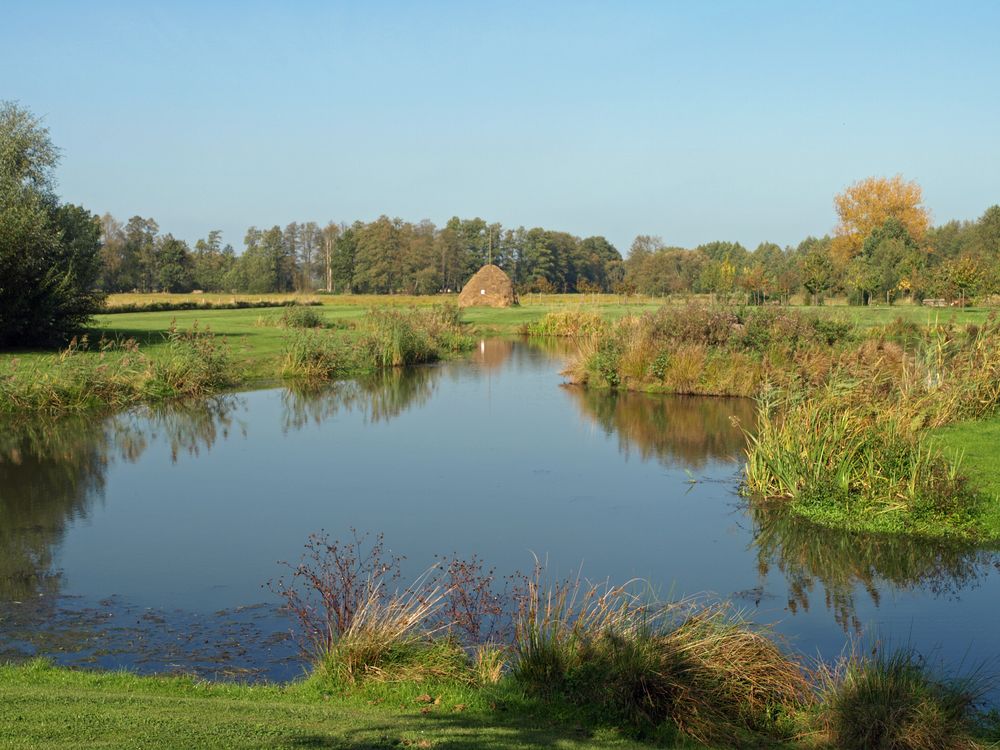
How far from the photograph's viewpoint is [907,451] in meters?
12.6

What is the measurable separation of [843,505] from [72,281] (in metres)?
25.5

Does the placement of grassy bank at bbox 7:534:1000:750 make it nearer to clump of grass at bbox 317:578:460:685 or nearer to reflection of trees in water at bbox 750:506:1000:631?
clump of grass at bbox 317:578:460:685

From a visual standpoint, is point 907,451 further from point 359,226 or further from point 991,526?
point 359,226

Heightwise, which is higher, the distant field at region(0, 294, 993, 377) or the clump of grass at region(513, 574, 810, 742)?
the distant field at region(0, 294, 993, 377)

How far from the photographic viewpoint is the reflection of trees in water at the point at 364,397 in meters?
21.8

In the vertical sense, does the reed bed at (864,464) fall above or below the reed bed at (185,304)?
below

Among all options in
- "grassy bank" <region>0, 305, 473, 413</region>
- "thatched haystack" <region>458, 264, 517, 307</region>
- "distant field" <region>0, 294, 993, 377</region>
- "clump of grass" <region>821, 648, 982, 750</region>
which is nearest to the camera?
"clump of grass" <region>821, 648, 982, 750</region>

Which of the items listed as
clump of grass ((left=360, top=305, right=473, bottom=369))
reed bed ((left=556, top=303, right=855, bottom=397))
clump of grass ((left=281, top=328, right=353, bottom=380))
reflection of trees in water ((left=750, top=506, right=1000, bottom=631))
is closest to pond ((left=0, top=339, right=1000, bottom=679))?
reflection of trees in water ((left=750, top=506, right=1000, bottom=631))

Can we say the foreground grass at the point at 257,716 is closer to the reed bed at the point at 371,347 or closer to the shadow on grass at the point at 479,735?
the shadow on grass at the point at 479,735

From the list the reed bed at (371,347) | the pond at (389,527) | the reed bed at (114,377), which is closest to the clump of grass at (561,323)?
the reed bed at (371,347)

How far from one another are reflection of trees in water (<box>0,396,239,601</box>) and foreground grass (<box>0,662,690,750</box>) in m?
3.70

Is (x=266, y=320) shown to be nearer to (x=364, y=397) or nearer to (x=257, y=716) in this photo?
(x=364, y=397)

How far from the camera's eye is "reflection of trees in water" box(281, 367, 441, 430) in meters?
21.8

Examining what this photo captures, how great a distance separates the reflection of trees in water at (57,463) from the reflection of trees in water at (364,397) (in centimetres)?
163
